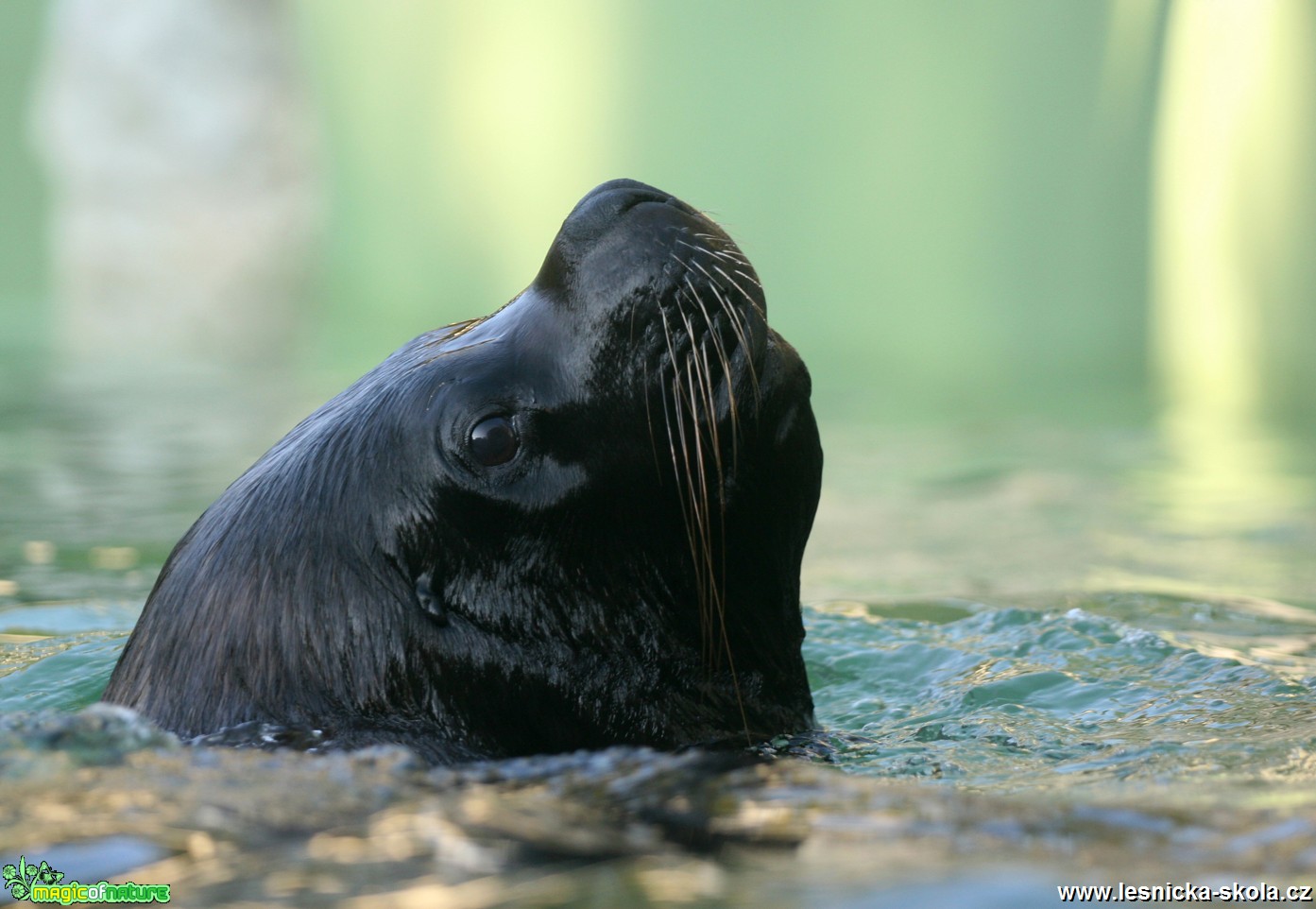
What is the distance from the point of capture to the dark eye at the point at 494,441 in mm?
2969

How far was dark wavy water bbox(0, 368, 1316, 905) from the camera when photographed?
6.80ft

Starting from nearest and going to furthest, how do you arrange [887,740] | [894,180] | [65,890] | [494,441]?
[65,890], [494,441], [887,740], [894,180]

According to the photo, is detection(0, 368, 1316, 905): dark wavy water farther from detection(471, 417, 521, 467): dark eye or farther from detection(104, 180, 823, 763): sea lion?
detection(471, 417, 521, 467): dark eye

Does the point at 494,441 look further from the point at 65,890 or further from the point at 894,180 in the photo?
the point at 894,180

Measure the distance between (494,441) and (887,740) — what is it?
1283 millimetres

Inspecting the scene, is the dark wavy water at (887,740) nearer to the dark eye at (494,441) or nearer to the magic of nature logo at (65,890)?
the magic of nature logo at (65,890)

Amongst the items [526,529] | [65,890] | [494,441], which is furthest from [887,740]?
[65,890]

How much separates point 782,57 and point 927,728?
8.65m

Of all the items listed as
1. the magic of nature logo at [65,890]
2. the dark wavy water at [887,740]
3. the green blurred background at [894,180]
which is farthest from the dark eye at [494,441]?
the green blurred background at [894,180]

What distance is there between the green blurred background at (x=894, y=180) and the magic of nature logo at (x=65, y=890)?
25.4ft

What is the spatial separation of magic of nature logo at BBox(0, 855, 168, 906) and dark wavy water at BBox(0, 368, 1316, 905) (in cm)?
4

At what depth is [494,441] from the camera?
2979 millimetres

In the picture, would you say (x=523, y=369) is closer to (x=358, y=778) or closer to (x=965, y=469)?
(x=358, y=778)

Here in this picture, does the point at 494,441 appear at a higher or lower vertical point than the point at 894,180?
lower
